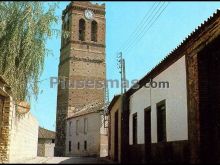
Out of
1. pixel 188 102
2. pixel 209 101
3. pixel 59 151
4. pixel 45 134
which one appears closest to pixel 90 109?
pixel 59 151

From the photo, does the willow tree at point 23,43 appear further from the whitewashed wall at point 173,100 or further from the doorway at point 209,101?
the doorway at point 209,101

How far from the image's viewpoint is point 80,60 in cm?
4928

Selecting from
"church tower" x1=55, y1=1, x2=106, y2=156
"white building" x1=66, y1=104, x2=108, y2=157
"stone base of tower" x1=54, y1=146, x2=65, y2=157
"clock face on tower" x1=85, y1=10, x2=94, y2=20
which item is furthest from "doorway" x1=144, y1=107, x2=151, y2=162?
"clock face on tower" x1=85, y1=10, x2=94, y2=20

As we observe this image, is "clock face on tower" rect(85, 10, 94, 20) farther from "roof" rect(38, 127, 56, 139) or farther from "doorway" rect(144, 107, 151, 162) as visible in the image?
"doorway" rect(144, 107, 151, 162)

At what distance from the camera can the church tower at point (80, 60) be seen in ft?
157

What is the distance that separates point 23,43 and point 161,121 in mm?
6528

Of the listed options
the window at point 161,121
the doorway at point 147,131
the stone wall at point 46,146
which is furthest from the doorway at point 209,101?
the stone wall at point 46,146

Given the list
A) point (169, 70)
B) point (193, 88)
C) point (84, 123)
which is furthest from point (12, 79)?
point (84, 123)

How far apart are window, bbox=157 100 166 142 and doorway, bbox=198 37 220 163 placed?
347cm

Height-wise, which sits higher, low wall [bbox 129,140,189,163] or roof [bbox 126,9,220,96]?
roof [bbox 126,9,220,96]

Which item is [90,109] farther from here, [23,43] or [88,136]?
[23,43]

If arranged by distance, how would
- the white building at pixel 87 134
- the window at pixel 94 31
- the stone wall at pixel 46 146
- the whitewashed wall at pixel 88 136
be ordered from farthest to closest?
the window at pixel 94 31 < the stone wall at pixel 46 146 < the whitewashed wall at pixel 88 136 < the white building at pixel 87 134

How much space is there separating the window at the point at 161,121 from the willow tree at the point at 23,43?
5442mm

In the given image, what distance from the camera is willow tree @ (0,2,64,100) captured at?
1487 cm
